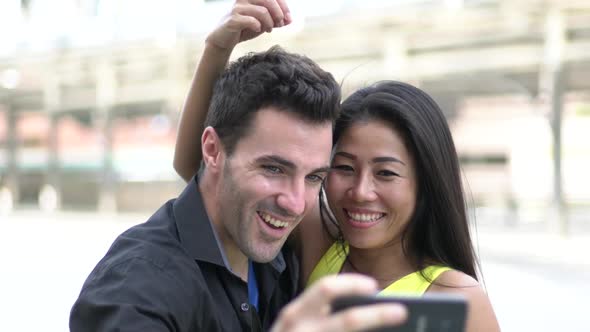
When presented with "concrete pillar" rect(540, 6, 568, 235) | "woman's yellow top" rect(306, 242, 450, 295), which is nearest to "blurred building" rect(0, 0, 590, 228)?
"concrete pillar" rect(540, 6, 568, 235)

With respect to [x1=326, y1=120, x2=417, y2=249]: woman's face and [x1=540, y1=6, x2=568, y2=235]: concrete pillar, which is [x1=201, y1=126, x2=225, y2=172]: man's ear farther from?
[x1=540, y1=6, x2=568, y2=235]: concrete pillar

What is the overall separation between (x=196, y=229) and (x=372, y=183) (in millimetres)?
492

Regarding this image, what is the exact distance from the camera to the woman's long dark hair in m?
1.81

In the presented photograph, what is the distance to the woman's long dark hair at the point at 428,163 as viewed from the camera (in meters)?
1.81

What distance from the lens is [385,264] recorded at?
1.98 meters

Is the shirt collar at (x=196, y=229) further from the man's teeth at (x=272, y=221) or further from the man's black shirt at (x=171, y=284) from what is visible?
the man's teeth at (x=272, y=221)

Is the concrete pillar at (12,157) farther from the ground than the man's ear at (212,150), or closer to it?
closer to it

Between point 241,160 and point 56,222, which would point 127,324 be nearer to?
point 241,160

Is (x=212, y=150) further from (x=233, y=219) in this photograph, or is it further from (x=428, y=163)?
(x=428, y=163)

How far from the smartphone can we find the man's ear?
850mm

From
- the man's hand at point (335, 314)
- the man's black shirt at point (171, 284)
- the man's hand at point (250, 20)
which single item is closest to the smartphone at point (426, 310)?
the man's hand at point (335, 314)

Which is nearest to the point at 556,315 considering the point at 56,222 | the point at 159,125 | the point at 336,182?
the point at 336,182

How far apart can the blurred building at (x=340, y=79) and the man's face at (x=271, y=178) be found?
19.3 feet

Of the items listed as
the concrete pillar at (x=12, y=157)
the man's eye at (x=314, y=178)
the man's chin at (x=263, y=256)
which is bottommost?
the concrete pillar at (x=12, y=157)
